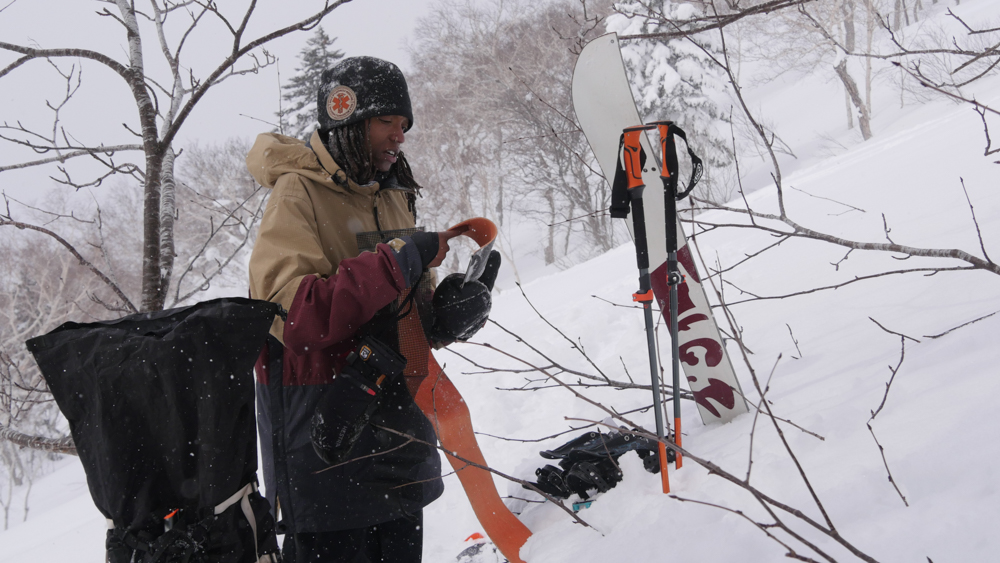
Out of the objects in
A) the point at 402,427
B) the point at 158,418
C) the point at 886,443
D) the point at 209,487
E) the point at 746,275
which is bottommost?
the point at 746,275

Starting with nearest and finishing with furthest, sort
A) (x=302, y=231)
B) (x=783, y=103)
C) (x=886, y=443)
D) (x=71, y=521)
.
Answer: (x=886, y=443) → (x=302, y=231) → (x=71, y=521) → (x=783, y=103)

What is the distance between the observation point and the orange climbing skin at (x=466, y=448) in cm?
175

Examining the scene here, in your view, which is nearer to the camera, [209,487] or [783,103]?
[209,487]

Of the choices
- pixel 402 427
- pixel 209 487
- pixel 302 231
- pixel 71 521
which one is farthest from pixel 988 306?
pixel 71 521

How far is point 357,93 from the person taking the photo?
1.67 meters

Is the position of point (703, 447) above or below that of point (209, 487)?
below

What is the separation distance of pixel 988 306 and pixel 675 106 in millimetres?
17394

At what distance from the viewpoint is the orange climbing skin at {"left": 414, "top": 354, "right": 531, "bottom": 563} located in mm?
1754

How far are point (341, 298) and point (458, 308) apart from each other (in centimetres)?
44

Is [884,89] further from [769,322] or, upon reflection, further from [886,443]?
[886,443]

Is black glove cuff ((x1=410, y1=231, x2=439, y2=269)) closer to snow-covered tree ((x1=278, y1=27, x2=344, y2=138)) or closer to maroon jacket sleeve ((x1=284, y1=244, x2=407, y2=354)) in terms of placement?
maroon jacket sleeve ((x1=284, y1=244, x2=407, y2=354))

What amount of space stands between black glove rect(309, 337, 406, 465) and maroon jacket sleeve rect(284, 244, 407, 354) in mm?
104

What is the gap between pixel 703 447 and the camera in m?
1.90

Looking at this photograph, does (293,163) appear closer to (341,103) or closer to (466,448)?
(341,103)
